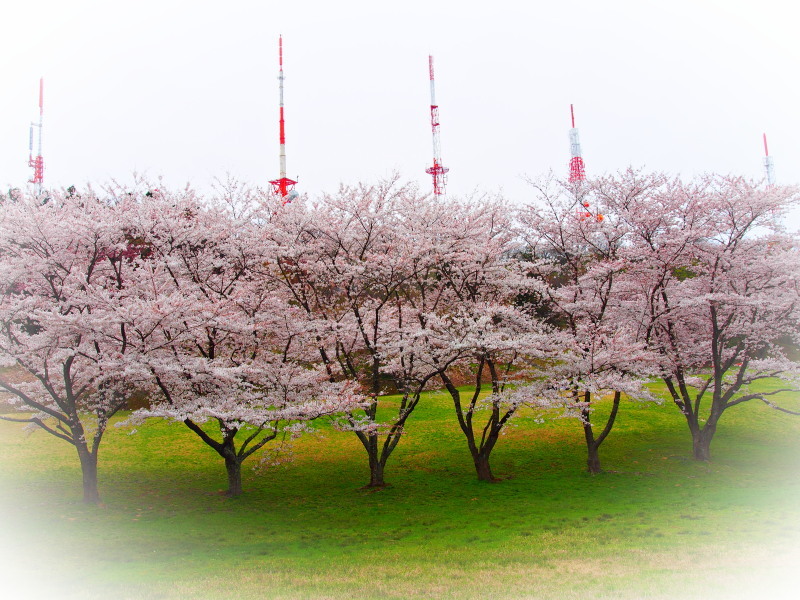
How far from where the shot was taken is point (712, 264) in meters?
16.4

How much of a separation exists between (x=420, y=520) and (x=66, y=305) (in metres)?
9.00

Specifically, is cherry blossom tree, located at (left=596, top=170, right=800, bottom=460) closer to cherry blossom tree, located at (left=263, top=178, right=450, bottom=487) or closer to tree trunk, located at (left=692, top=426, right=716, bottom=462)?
tree trunk, located at (left=692, top=426, right=716, bottom=462)

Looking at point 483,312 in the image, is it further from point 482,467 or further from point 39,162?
point 39,162

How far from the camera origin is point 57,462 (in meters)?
18.6

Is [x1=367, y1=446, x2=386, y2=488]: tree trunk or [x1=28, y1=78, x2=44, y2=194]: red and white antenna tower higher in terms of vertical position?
[x1=28, y1=78, x2=44, y2=194]: red and white antenna tower

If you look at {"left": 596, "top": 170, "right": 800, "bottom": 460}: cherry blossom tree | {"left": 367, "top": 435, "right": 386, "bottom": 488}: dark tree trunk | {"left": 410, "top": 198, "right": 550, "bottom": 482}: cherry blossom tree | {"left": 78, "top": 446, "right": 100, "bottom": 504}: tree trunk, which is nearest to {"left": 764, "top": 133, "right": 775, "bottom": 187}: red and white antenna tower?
{"left": 596, "top": 170, "right": 800, "bottom": 460}: cherry blossom tree

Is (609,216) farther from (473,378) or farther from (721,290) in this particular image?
(473,378)

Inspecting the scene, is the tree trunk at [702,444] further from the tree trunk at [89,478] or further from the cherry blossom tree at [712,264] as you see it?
the tree trunk at [89,478]

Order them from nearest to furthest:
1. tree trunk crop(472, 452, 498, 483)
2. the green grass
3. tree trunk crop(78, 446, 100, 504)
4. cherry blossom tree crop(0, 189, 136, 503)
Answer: the green grass < cherry blossom tree crop(0, 189, 136, 503) < tree trunk crop(78, 446, 100, 504) < tree trunk crop(472, 452, 498, 483)

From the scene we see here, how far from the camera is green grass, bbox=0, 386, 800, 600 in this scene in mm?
8828

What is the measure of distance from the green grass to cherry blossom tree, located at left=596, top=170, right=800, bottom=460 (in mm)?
3323

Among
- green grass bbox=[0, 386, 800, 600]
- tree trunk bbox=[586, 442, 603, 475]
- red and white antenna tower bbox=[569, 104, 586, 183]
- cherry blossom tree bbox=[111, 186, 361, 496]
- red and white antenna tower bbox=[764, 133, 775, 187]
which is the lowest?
green grass bbox=[0, 386, 800, 600]

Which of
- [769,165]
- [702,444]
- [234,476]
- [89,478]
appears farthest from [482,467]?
[769,165]

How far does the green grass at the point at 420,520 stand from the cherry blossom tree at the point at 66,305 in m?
2.55
